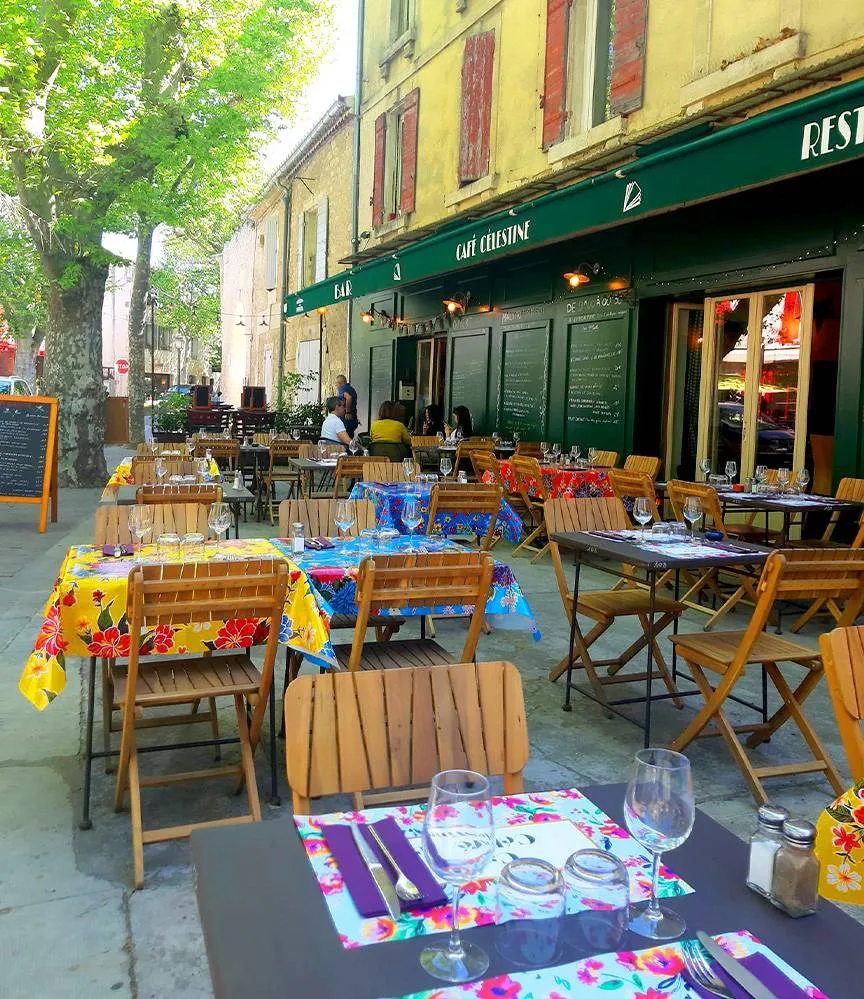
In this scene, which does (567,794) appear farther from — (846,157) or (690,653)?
(846,157)

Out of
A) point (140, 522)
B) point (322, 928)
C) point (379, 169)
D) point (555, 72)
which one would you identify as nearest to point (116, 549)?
point (140, 522)

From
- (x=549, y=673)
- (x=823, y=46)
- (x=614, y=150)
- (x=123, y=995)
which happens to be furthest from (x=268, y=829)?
(x=614, y=150)

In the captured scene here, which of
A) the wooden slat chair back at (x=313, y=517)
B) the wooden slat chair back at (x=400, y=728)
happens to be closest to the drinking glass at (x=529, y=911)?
the wooden slat chair back at (x=400, y=728)

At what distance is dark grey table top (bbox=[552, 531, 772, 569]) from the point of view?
390cm

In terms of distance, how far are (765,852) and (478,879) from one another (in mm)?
426

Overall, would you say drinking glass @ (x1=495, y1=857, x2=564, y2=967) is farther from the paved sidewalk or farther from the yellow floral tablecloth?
the yellow floral tablecloth

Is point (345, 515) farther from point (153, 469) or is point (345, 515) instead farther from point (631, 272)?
point (631, 272)

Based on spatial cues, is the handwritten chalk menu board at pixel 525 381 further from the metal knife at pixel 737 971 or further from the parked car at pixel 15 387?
the parked car at pixel 15 387

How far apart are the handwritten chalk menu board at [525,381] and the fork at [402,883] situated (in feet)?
32.7

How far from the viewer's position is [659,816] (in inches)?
51.5

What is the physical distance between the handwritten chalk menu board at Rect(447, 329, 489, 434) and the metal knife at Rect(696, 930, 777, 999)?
1164 centimetres

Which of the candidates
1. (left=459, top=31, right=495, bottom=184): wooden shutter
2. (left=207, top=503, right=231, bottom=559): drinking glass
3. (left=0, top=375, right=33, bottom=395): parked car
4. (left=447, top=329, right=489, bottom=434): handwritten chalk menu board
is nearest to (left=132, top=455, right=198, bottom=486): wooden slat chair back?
(left=207, top=503, right=231, bottom=559): drinking glass

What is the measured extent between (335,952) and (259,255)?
2790 centimetres

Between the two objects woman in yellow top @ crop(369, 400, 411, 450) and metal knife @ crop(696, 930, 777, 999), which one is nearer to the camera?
metal knife @ crop(696, 930, 777, 999)
